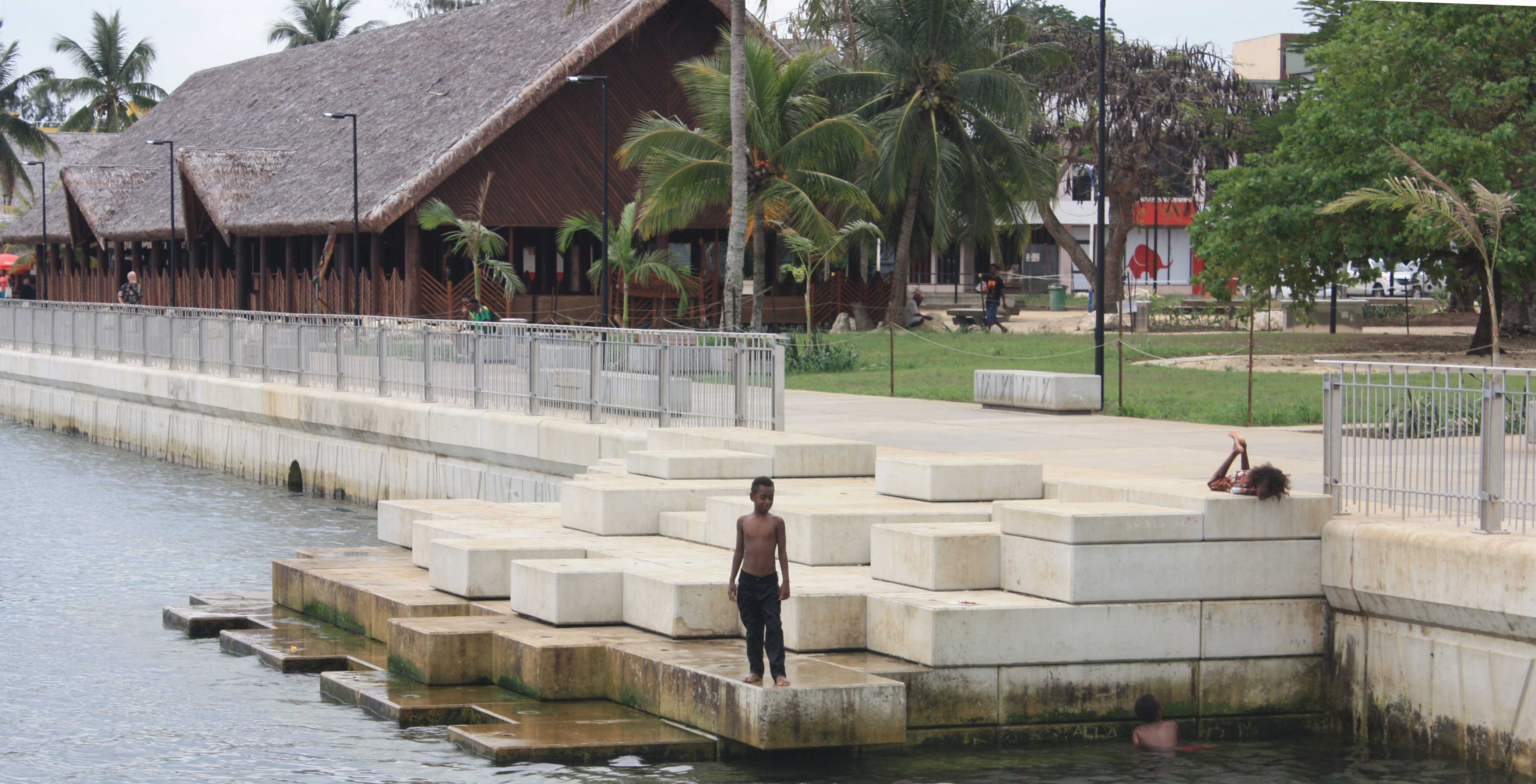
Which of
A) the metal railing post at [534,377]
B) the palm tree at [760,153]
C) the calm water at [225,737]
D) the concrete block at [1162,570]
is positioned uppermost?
the palm tree at [760,153]

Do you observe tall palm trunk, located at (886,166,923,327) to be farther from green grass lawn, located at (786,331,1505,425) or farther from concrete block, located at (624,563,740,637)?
concrete block, located at (624,563,740,637)

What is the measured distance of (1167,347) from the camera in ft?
126

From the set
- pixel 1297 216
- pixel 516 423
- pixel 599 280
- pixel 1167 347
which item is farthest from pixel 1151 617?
pixel 599 280

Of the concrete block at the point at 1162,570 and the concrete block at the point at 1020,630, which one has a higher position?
the concrete block at the point at 1162,570

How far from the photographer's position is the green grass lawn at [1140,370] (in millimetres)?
25016

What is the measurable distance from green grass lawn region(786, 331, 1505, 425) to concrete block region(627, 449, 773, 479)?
8652 mm

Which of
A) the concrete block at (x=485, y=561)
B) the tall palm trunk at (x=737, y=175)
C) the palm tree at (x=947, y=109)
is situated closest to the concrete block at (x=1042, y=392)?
the tall palm trunk at (x=737, y=175)

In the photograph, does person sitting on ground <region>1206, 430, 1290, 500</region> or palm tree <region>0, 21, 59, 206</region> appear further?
palm tree <region>0, 21, 59, 206</region>

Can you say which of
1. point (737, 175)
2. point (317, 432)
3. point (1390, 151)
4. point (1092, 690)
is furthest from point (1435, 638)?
point (737, 175)

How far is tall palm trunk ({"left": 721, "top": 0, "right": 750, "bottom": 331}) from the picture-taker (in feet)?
107

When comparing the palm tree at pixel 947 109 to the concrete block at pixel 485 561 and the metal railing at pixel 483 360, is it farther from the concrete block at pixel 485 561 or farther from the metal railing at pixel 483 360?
the concrete block at pixel 485 561

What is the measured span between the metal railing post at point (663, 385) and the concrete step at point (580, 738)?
780cm

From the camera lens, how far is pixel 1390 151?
3200 cm

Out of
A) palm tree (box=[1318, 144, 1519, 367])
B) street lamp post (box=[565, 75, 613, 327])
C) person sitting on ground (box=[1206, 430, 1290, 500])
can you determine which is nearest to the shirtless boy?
person sitting on ground (box=[1206, 430, 1290, 500])
